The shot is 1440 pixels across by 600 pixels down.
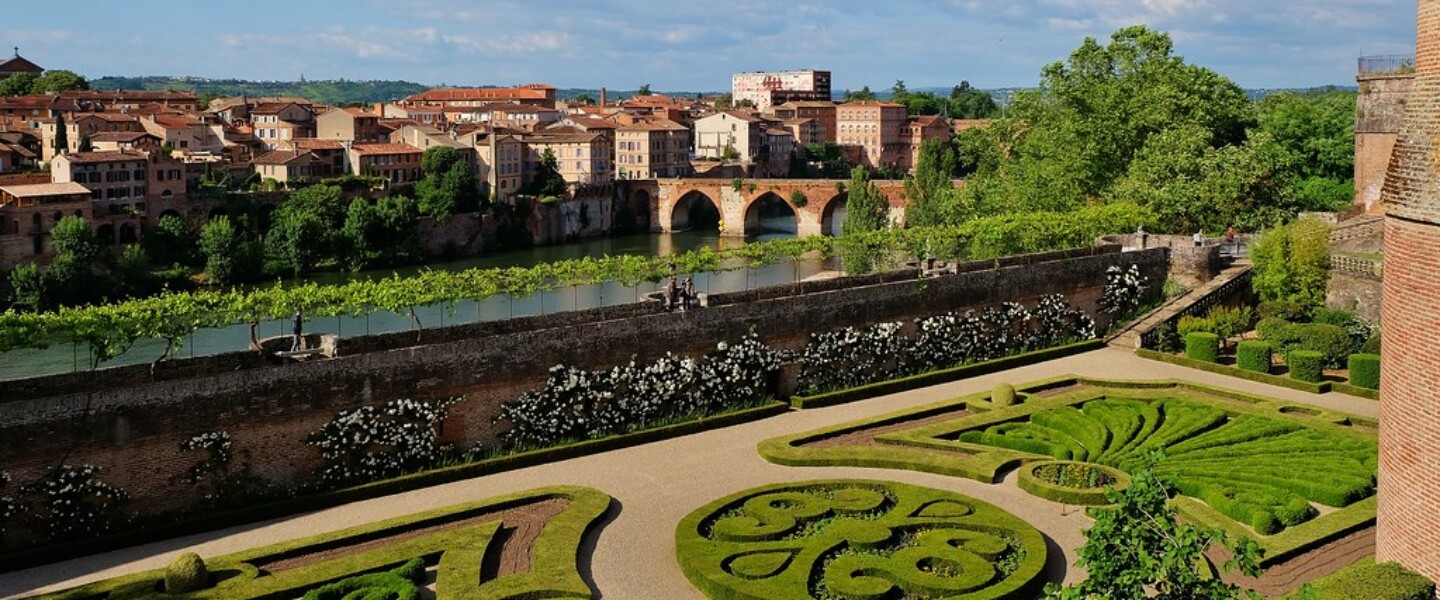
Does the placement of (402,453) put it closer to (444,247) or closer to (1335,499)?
(1335,499)

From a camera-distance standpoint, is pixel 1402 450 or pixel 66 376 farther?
pixel 66 376

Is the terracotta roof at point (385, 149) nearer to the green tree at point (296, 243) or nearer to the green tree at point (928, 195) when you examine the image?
the green tree at point (296, 243)

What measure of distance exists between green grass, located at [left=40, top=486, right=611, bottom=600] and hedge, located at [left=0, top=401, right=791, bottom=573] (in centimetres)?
203

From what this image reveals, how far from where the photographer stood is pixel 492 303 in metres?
46.4

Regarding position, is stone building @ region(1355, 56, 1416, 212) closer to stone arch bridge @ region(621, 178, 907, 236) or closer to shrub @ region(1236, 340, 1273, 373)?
shrub @ region(1236, 340, 1273, 373)

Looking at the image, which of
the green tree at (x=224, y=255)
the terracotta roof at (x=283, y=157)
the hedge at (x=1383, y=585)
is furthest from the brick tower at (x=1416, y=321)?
the terracotta roof at (x=283, y=157)

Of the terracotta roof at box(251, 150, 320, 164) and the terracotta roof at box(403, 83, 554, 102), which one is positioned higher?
the terracotta roof at box(403, 83, 554, 102)

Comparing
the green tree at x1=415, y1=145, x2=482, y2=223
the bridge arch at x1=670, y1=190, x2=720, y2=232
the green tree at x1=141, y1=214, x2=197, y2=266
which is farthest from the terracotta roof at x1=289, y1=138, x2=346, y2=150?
the bridge arch at x1=670, y1=190, x2=720, y2=232

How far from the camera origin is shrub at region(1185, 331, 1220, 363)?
3656 cm

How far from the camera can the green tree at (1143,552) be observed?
37.0 ft

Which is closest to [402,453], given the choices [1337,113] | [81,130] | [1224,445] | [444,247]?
[1224,445]

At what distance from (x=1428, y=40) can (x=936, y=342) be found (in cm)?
2251

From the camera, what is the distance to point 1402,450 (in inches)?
572

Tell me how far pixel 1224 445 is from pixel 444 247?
6384 cm
